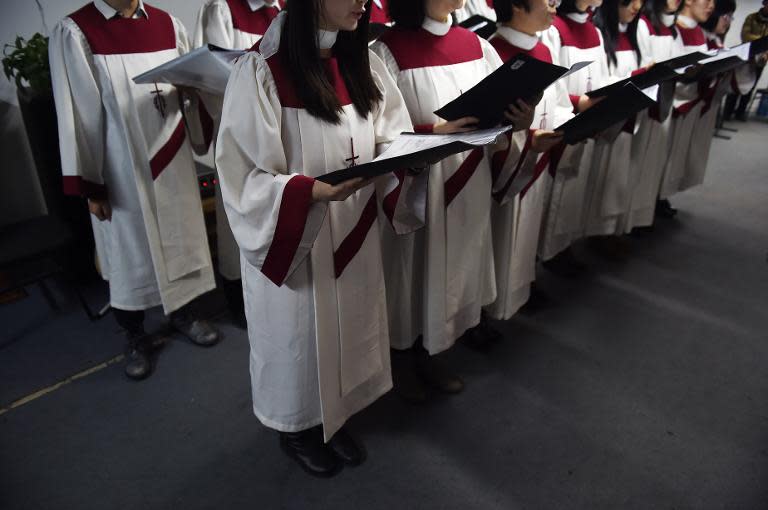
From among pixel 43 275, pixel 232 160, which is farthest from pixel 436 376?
pixel 43 275

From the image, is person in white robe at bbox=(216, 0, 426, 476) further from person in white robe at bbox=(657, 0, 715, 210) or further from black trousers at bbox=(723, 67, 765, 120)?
black trousers at bbox=(723, 67, 765, 120)

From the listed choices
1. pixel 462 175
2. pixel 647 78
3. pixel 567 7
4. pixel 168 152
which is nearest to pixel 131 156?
pixel 168 152

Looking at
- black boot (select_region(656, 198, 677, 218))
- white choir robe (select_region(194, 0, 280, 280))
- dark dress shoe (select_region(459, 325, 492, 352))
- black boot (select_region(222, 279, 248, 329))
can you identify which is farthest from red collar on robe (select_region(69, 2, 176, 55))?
black boot (select_region(656, 198, 677, 218))

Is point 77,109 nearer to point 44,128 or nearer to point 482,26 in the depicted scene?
point 44,128

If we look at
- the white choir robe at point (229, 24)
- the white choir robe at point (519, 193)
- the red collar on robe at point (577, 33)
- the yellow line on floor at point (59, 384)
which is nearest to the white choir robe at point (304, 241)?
the white choir robe at point (519, 193)

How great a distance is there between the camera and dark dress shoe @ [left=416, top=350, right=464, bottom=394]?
209cm

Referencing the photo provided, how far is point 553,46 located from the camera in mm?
2275

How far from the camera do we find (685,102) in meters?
3.18

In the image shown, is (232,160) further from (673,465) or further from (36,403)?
(673,465)

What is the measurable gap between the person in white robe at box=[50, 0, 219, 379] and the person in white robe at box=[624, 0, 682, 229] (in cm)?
250

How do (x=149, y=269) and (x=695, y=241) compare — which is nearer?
(x=149, y=269)

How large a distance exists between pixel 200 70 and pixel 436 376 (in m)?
1.46

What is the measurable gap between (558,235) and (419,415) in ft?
4.40

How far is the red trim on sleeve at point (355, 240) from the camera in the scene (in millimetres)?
1453
